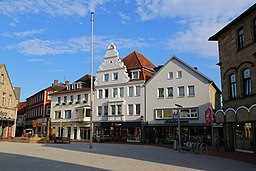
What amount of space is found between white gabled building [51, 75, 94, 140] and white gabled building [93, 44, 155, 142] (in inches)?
118

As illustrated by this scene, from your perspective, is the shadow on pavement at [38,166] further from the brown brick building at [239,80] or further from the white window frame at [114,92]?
the white window frame at [114,92]

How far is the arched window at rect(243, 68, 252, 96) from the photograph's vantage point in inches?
821

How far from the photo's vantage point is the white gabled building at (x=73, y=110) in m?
48.5

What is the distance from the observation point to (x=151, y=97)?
134 ft

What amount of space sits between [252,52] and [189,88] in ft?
58.7

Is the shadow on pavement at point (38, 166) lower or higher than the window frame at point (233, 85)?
lower

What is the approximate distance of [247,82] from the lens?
69.8 ft

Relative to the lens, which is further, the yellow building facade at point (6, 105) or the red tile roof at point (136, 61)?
the yellow building facade at point (6, 105)

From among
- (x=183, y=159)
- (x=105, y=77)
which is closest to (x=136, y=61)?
(x=105, y=77)

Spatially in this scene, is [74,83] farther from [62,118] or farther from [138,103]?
[138,103]

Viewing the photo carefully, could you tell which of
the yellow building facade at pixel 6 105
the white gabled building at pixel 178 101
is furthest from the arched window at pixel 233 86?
the yellow building facade at pixel 6 105

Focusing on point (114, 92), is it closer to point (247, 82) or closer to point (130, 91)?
point (130, 91)

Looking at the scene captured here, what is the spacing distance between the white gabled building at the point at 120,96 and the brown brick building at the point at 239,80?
61.0 feet

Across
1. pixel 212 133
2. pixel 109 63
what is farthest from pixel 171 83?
pixel 109 63
